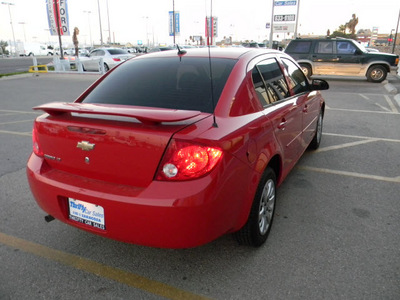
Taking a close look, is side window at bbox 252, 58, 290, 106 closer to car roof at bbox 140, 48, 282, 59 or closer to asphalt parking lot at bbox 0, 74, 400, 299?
car roof at bbox 140, 48, 282, 59

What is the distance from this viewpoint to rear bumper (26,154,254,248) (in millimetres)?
1964

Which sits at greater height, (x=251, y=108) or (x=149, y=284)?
(x=251, y=108)

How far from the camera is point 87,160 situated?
2232 mm

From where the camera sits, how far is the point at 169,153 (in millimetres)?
2006

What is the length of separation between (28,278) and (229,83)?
211 centimetres

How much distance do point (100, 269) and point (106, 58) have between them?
799 inches

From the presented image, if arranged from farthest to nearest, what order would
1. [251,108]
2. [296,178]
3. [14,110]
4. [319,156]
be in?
[14,110] → [319,156] → [296,178] → [251,108]

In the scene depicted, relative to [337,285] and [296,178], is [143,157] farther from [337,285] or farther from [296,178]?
[296,178]

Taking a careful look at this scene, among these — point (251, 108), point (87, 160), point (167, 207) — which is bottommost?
point (167, 207)

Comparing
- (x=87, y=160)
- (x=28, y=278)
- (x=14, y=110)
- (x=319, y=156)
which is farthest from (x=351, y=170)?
(x=14, y=110)

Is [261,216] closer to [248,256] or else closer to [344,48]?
[248,256]

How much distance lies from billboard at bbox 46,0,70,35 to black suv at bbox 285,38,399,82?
15476 mm

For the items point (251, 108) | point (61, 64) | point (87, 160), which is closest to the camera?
point (87, 160)

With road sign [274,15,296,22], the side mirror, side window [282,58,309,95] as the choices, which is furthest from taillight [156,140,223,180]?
road sign [274,15,296,22]
